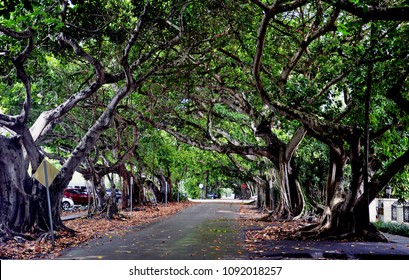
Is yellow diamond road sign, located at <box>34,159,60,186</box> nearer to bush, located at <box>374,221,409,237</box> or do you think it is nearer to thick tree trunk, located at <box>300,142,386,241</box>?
thick tree trunk, located at <box>300,142,386,241</box>

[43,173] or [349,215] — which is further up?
[43,173]

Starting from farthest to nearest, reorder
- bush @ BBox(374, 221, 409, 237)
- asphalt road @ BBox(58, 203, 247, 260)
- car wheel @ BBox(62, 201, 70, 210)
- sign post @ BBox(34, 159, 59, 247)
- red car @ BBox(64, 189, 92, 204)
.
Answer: red car @ BBox(64, 189, 92, 204)
car wheel @ BBox(62, 201, 70, 210)
bush @ BBox(374, 221, 409, 237)
sign post @ BBox(34, 159, 59, 247)
asphalt road @ BBox(58, 203, 247, 260)

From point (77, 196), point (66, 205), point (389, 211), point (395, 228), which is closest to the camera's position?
point (395, 228)

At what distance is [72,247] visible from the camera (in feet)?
38.1

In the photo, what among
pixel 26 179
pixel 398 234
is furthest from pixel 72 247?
pixel 398 234

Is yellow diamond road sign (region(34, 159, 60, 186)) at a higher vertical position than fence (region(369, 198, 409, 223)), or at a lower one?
higher

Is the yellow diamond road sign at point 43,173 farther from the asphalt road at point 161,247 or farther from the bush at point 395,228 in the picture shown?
the bush at point 395,228

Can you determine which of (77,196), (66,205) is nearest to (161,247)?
(66,205)

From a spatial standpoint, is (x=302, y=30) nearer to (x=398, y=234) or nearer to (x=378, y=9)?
(x=398, y=234)

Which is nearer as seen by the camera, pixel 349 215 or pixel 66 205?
pixel 349 215

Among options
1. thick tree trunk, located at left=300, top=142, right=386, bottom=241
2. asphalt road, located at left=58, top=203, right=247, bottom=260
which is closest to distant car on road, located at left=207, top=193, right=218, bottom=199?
asphalt road, located at left=58, top=203, right=247, bottom=260

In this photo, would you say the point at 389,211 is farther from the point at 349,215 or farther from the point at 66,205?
the point at 66,205

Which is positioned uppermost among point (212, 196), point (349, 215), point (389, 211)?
point (349, 215)

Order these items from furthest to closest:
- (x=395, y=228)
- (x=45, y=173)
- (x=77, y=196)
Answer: (x=77, y=196) < (x=395, y=228) < (x=45, y=173)
